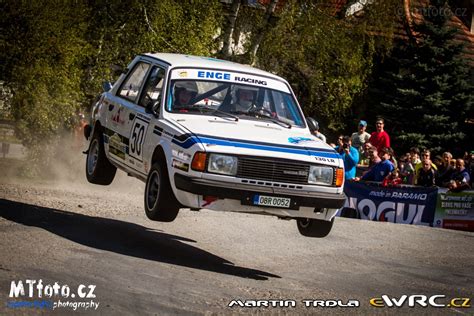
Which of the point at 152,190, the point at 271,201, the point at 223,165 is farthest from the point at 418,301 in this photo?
the point at 152,190

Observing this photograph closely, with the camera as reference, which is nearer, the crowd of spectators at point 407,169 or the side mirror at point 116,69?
the crowd of spectators at point 407,169

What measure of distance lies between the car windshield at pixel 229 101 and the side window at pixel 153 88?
26 cm

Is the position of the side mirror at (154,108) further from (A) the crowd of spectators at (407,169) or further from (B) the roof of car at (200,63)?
(A) the crowd of spectators at (407,169)

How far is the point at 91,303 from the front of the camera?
26.9 ft

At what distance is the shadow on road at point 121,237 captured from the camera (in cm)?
1089

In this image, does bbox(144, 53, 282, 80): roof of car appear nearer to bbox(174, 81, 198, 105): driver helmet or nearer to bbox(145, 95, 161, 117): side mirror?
bbox(174, 81, 198, 105): driver helmet

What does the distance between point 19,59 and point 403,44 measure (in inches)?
592

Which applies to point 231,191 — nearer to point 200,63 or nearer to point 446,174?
point 200,63

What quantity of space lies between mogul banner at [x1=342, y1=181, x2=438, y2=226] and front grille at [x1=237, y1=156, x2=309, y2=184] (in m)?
7.93

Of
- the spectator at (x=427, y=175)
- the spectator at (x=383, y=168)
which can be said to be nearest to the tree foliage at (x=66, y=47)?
the spectator at (x=383, y=168)

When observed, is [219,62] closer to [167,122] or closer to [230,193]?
[167,122]

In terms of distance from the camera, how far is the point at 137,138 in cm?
1204

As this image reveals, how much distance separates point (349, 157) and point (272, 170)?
8.52m

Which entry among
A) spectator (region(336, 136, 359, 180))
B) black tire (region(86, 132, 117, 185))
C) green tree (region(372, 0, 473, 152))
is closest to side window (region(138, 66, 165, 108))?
black tire (region(86, 132, 117, 185))
